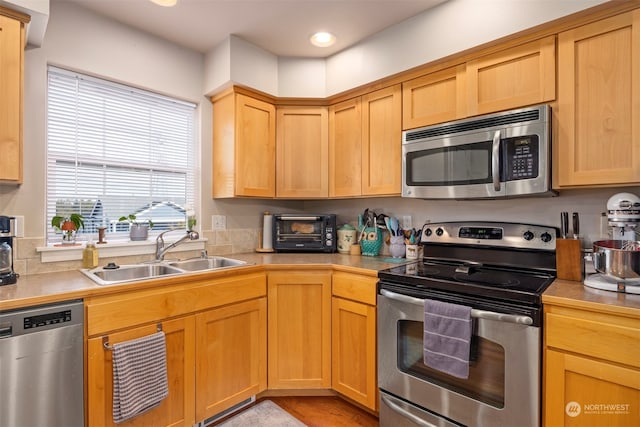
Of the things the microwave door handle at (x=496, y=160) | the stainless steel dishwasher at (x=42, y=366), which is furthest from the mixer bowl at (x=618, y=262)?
the stainless steel dishwasher at (x=42, y=366)

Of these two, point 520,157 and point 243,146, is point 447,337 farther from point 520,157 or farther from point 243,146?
point 243,146

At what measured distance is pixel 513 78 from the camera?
1707 mm

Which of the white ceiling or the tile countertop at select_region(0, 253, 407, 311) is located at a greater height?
the white ceiling

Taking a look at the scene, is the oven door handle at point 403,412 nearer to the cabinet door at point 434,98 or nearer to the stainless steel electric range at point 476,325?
the stainless steel electric range at point 476,325

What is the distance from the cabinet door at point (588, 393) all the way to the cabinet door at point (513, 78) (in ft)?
3.97

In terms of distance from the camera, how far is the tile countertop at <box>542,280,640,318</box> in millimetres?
1164

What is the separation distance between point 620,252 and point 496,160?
645 mm

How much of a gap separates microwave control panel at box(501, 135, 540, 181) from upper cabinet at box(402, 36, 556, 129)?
0.67ft

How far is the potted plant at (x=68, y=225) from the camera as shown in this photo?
184 cm

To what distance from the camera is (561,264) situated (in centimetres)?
160

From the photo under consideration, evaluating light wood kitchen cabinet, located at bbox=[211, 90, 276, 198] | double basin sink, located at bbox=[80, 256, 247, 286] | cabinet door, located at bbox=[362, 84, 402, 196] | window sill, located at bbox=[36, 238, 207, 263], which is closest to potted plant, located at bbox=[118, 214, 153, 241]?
window sill, located at bbox=[36, 238, 207, 263]

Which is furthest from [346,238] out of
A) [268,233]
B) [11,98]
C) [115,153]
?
[11,98]

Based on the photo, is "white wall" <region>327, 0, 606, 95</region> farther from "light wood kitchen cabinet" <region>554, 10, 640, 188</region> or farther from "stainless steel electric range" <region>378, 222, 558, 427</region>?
"stainless steel electric range" <region>378, 222, 558, 427</region>

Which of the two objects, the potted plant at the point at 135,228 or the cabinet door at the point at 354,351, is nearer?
the cabinet door at the point at 354,351
